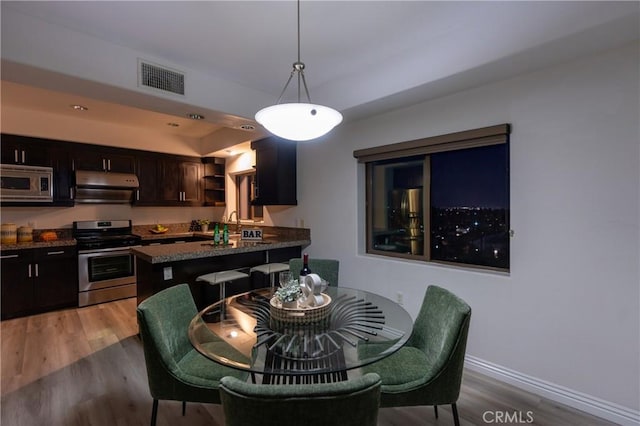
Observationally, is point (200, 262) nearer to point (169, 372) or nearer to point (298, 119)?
point (169, 372)

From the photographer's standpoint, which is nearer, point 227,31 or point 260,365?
point 260,365

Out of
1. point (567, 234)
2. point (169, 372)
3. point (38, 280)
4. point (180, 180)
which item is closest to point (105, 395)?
point (169, 372)

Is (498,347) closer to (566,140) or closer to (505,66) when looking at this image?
(566,140)

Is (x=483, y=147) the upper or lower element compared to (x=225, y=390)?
upper

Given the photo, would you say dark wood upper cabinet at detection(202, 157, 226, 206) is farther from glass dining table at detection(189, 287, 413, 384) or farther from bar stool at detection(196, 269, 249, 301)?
glass dining table at detection(189, 287, 413, 384)

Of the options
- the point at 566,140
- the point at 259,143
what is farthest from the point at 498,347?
the point at 259,143


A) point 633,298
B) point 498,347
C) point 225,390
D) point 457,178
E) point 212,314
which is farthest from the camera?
point 457,178

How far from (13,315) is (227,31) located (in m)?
4.30

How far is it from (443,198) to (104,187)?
15.6ft

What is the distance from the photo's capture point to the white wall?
1.89 metres

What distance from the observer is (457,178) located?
277cm

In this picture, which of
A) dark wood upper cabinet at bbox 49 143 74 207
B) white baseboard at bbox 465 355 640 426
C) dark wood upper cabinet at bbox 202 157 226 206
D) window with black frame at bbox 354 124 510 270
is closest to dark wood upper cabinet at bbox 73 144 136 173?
dark wood upper cabinet at bbox 49 143 74 207

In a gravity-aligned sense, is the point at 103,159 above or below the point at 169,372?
above

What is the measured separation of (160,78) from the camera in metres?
2.59
